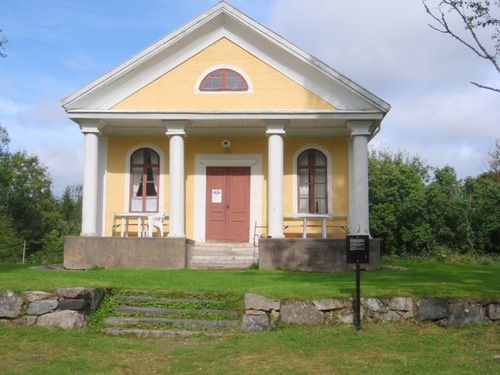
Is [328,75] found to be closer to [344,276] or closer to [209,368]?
[344,276]

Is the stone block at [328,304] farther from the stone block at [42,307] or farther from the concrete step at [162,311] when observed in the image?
the stone block at [42,307]

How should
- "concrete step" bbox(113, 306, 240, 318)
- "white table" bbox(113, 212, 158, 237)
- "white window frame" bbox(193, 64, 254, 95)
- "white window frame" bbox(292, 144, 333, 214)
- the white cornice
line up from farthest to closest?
"white window frame" bbox(292, 144, 333, 214) < "white table" bbox(113, 212, 158, 237) < "white window frame" bbox(193, 64, 254, 95) < the white cornice < "concrete step" bbox(113, 306, 240, 318)

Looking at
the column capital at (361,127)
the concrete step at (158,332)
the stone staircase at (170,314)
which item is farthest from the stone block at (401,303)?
the column capital at (361,127)

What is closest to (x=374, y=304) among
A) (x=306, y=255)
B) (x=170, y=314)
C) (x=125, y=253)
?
(x=170, y=314)

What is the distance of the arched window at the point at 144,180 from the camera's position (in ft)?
53.0

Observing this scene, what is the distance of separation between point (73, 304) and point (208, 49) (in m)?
8.86

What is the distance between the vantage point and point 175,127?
14.4 meters

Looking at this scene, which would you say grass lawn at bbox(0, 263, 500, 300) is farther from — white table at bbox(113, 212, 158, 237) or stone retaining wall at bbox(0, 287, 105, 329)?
white table at bbox(113, 212, 158, 237)

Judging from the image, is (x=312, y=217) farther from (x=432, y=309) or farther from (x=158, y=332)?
(x=158, y=332)

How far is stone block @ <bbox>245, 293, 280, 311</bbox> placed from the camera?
830 cm

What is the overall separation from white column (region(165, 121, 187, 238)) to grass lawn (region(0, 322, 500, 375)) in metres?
6.13

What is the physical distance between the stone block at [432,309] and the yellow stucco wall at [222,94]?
7323 millimetres

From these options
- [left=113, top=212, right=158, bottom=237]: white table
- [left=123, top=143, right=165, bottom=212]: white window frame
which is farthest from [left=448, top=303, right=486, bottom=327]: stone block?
[left=123, top=143, right=165, bottom=212]: white window frame

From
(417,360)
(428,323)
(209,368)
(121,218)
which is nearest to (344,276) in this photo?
(428,323)
